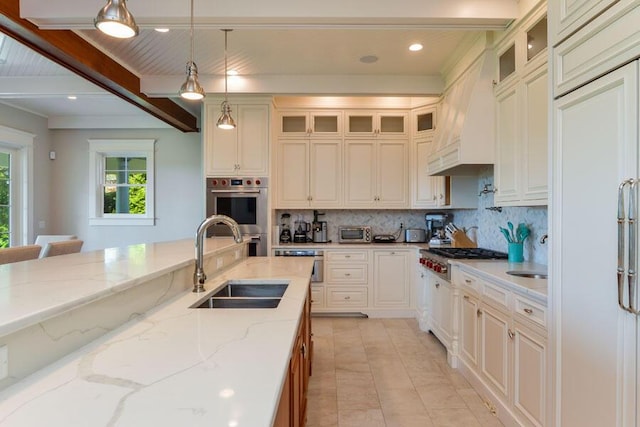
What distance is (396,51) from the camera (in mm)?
3455

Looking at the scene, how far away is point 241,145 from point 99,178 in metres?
3.05

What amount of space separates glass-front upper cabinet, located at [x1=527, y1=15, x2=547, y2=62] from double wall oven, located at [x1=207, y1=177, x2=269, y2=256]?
293 cm

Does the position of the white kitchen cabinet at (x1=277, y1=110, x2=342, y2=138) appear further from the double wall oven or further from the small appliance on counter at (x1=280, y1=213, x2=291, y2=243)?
the small appliance on counter at (x1=280, y1=213, x2=291, y2=243)

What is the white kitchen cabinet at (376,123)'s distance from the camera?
4730mm

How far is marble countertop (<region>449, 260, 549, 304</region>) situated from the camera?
1.89m

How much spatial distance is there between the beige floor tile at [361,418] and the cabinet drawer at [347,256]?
2.22m

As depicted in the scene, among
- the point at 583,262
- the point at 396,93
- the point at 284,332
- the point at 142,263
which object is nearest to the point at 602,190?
the point at 583,262

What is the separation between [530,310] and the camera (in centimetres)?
192

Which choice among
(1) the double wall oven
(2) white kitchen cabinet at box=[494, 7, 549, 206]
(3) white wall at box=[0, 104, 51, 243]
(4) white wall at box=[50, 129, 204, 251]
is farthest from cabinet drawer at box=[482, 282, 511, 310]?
(3) white wall at box=[0, 104, 51, 243]

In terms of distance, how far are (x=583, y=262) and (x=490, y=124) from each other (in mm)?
1813

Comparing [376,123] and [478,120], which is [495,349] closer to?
[478,120]

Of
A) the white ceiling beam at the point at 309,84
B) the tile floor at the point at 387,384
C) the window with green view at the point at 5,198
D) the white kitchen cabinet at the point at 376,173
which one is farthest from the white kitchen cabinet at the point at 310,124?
the window with green view at the point at 5,198

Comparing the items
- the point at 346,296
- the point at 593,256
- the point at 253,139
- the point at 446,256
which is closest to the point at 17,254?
the point at 253,139

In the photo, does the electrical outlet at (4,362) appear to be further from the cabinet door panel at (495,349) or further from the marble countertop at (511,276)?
the cabinet door panel at (495,349)
